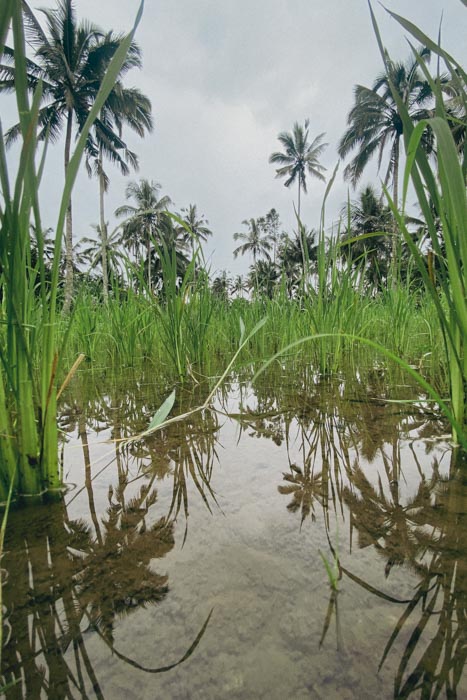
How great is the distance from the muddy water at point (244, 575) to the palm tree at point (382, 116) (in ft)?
54.8

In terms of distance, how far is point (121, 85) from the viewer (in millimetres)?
13906

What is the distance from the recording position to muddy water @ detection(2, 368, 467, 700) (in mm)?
283

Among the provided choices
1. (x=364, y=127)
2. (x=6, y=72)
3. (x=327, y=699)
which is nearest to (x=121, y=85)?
Answer: (x=6, y=72)

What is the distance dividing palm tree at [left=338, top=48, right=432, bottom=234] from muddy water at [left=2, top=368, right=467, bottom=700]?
16.7 m

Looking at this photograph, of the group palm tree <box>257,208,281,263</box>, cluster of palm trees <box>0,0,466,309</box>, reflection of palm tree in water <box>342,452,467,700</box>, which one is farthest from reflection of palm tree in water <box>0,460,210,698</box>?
palm tree <box>257,208,281,263</box>

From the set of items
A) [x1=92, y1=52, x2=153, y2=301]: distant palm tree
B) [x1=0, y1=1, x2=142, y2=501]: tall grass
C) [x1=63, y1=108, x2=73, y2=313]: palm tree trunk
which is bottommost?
[x1=0, y1=1, x2=142, y2=501]: tall grass

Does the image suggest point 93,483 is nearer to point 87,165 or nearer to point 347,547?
point 347,547

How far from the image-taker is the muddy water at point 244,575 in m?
0.28

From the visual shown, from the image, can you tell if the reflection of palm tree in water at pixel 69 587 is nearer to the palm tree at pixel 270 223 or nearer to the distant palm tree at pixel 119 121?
the distant palm tree at pixel 119 121

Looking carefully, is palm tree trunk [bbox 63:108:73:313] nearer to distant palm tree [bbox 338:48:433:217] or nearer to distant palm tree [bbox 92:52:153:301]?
distant palm tree [bbox 92:52:153:301]

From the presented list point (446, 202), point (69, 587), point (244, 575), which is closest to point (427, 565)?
point (244, 575)

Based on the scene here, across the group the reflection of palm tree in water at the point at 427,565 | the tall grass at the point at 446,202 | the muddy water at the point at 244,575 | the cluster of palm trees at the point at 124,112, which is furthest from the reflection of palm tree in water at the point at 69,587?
the cluster of palm trees at the point at 124,112

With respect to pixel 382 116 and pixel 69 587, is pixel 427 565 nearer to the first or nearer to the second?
pixel 69 587

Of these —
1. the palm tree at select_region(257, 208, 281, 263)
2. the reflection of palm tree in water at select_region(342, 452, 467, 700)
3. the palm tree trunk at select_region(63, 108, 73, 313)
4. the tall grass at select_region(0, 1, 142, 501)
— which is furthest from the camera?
the palm tree at select_region(257, 208, 281, 263)
